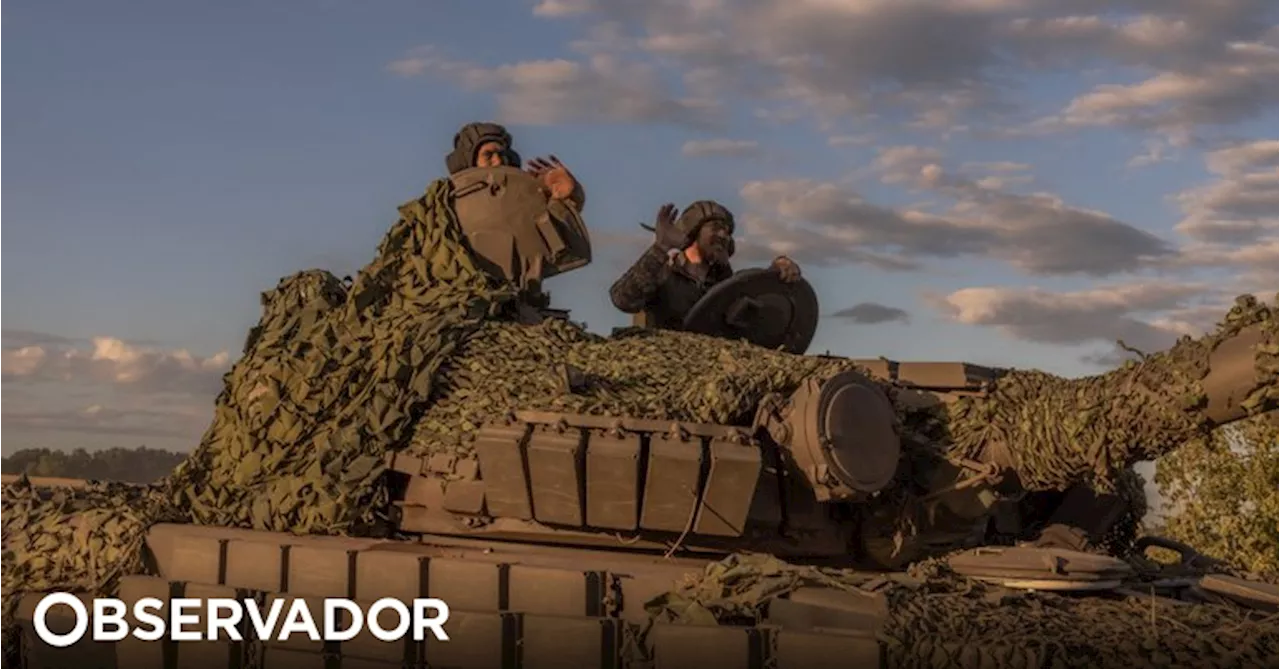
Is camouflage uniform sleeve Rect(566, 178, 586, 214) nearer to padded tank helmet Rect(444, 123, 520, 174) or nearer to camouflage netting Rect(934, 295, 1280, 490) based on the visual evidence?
padded tank helmet Rect(444, 123, 520, 174)

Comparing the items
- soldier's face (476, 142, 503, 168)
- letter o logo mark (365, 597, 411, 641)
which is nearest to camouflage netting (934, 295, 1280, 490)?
letter o logo mark (365, 597, 411, 641)

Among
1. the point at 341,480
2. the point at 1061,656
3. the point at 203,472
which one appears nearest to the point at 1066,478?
the point at 1061,656

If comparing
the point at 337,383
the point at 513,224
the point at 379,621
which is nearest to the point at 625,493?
the point at 379,621

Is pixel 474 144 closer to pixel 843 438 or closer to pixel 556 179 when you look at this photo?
pixel 556 179

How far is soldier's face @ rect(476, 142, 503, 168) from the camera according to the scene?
10.9 meters

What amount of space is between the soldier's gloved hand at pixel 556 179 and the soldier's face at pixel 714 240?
1.59 metres

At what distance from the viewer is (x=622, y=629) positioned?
282 inches

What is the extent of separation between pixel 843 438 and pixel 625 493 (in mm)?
1203

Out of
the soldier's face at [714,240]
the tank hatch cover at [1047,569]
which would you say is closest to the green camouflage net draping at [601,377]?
the tank hatch cover at [1047,569]

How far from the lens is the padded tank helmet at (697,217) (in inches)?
460

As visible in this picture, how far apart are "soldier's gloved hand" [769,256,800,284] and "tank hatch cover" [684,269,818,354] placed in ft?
0.14

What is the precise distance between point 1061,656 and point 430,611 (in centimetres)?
331

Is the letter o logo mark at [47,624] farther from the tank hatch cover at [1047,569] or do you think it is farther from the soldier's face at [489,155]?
the tank hatch cover at [1047,569]

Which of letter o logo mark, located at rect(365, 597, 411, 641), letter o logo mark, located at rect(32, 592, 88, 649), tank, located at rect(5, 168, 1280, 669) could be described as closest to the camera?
tank, located at rect(5, 168, 1280, 669)
